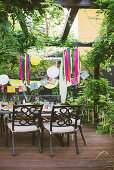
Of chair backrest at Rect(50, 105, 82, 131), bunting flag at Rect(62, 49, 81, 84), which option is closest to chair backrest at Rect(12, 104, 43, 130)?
chair backrest at Rect(50, 105, 82, 131)

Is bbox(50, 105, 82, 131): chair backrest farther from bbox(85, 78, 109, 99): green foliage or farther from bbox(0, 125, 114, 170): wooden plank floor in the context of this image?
bbox(85, 78, 109, 99): green foliage

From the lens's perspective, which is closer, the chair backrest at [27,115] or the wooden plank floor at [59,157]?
the wooden plank floor at [59,157]

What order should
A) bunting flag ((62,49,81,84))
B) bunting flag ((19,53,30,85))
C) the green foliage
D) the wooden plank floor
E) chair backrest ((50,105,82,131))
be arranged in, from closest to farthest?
the wooden plank floor, chair backrest ((50,105,82,131)), bunting flag ((19,53,30,85)), bunting flag ((62,49,81,84)), the green foliage

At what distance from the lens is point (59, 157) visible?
3232 mm

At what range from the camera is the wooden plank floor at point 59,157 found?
288 centimetres

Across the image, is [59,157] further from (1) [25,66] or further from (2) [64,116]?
(1) [25,66]

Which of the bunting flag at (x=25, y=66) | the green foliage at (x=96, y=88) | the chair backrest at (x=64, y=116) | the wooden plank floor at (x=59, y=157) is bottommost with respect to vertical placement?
the wooden plank floor at (x=59, y=157)

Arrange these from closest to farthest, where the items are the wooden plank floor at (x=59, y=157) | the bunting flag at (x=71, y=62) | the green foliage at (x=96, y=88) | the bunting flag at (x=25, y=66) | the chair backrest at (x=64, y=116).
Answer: the wooden plank floor at (x=59, y=157), the chair backrest at (x=64, y=116), the bunting flag at (x=25, y=66), the bunting flag at (x=71, y=62), the green foliage at (x=96, y=88)

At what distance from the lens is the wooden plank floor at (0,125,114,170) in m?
2.88

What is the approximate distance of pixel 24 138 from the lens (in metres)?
4.34

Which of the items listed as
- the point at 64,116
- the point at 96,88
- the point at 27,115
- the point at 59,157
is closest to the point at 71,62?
the point at 96,88

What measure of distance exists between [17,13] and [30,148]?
2.37 m

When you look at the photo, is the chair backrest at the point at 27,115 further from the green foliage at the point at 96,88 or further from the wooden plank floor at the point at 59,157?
the green foliage at the point at 96,88

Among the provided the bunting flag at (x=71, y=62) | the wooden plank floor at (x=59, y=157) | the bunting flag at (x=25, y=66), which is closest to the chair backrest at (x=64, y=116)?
the wooden plank floor at (x=59, y=157)
